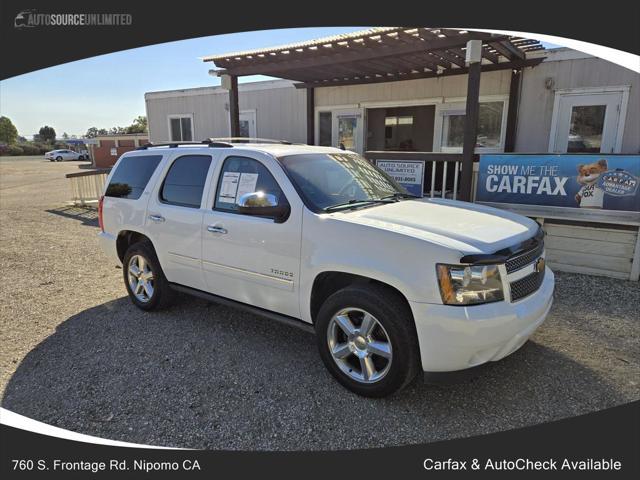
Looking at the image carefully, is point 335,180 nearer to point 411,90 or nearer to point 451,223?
point 451,223

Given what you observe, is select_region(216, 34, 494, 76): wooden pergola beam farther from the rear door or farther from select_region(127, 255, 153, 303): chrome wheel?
select_region(127, 255, 153, 303): chrome wheel

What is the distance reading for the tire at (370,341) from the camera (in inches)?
113

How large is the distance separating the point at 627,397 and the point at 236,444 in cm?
285

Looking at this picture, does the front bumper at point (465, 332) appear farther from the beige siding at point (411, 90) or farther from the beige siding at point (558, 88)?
the beige siding at point (411, 90)

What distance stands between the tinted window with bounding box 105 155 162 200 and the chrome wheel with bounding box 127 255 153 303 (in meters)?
0.73

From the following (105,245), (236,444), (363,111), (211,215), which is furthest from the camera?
(363,111)

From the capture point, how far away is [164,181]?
457 centimetres

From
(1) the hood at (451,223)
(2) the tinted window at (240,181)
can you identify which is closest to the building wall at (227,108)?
(2) the tinted window at (240,181)

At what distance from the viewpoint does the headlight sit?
271 cm

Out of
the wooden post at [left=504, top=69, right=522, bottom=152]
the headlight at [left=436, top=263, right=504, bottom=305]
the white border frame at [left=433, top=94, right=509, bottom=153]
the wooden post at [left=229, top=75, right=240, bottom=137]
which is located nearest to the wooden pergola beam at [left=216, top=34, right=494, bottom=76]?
the wooden post at [left=229, top=75, right=240, bottom=137]

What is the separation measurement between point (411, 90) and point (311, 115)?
2789mm

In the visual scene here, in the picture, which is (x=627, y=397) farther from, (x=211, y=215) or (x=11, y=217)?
(x=11, y=217)

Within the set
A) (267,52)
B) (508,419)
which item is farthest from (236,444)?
(267,52)

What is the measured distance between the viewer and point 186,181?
4355 mm
